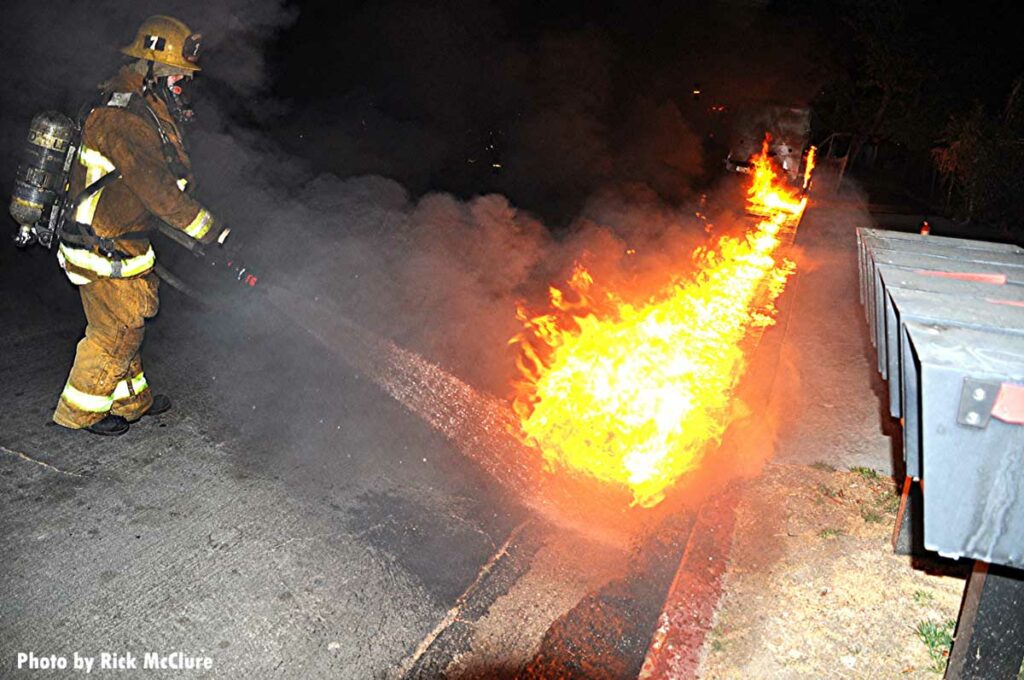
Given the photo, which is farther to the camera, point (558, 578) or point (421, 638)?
point (558, 578)

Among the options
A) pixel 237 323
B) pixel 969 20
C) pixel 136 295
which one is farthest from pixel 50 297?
pixel 969 20

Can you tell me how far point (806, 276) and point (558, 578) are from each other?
712 cm

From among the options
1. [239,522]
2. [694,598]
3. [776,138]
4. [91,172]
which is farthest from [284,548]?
[776,138]

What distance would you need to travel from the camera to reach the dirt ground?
2.87 meters

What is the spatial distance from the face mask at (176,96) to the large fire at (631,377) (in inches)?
103

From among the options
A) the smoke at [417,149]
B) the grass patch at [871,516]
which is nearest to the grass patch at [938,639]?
the grass patch at [871,516]

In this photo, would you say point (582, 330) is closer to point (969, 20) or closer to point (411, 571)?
point (411, 571)

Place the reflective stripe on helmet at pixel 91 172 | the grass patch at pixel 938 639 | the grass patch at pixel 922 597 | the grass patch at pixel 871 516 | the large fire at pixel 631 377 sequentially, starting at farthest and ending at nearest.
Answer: the large fire at pixel 631 377
the reflective stripe on helmet at pixel 91 172
the grass patch at pixel 871 516
the grass patch at pixel 922 597
the grass patch at pixel 938 639

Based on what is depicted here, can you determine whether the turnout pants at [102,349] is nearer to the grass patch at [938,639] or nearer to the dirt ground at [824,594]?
the dirt ground at [824,594]

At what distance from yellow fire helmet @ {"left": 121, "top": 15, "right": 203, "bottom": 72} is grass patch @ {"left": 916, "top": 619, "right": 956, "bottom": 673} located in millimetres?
4486

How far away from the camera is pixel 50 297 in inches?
239

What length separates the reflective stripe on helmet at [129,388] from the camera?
13.8 ft

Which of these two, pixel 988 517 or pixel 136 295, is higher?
pixel 988 517

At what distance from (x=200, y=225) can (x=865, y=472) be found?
3928 millimetres
